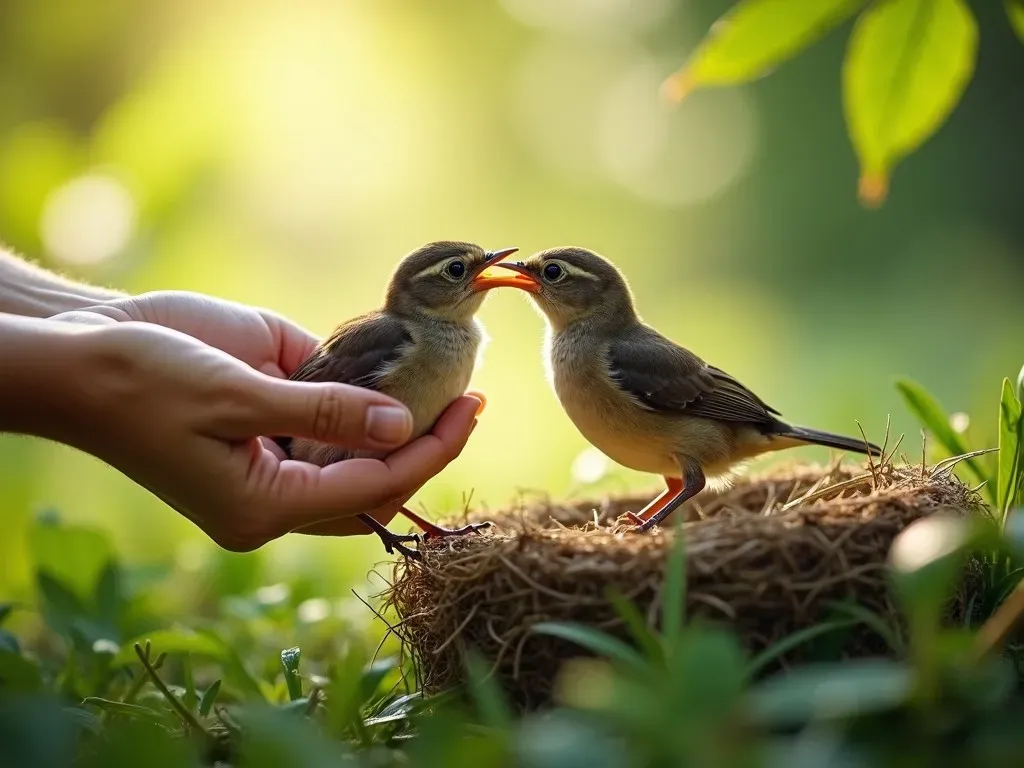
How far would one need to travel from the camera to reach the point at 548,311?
5258 millimetres

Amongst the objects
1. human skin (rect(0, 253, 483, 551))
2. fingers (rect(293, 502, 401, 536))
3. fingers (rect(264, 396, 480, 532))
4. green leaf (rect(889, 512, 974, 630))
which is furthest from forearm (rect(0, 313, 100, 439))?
green leaf (rect(889, 512, 974, 630))

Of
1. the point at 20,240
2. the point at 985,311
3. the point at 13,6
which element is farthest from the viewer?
the point at 13,6

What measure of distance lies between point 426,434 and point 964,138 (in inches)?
537

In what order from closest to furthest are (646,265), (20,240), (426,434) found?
(426,434) → (20,240) → (646,265)

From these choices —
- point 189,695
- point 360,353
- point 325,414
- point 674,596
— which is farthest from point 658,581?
point 360,353

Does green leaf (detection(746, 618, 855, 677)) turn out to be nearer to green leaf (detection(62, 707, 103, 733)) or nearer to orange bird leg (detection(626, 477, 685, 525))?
orange bird leg (detection(626, 477, 685, 525))

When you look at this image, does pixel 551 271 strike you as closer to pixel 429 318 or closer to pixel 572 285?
pixel 572 285

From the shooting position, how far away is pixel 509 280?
16.6 ft

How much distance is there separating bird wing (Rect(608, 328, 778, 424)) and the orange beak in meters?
0.54

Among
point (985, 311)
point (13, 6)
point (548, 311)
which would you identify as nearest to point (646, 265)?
point (985, 311)

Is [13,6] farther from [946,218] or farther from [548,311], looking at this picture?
[946,218]

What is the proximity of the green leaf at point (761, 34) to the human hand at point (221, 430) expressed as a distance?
140 cm

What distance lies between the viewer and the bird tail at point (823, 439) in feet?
15.3

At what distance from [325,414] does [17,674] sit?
4.18 ft
